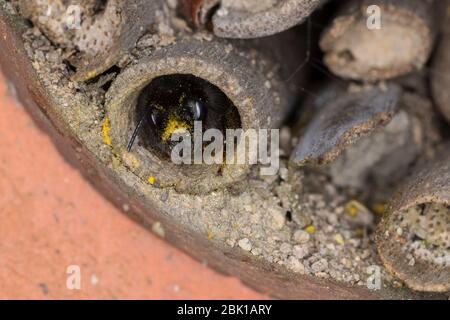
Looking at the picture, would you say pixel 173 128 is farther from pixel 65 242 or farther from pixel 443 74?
pixel 443 74

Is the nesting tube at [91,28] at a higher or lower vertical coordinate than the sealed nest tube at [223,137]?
higher

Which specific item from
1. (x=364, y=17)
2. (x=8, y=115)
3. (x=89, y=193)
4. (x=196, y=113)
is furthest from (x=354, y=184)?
(x=8, y=115)

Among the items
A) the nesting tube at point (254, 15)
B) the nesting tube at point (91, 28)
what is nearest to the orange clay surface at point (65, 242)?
the nesting tube at point (91, 28)

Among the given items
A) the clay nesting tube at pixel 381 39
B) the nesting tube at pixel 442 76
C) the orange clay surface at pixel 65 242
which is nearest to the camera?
the orange clay surface at pixel 65 242

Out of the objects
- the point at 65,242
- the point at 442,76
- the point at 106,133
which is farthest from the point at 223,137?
the point at 442,76

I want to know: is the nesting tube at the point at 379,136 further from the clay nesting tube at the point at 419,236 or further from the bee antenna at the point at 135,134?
the bee antenna at the point at 135,134

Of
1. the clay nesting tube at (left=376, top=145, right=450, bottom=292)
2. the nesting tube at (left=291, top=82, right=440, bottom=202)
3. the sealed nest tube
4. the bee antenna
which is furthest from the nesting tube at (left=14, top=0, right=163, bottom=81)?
the clay nesting tube at (left=376, top=145, right=450, bottom=292)

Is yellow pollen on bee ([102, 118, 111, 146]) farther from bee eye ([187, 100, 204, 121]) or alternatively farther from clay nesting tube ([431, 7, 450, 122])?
clay nesting tube ([431, 7, 450, 122])

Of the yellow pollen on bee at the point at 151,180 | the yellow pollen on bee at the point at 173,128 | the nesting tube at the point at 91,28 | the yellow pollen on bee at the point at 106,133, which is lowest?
the yellow pollen on bee at the point at 151,180
